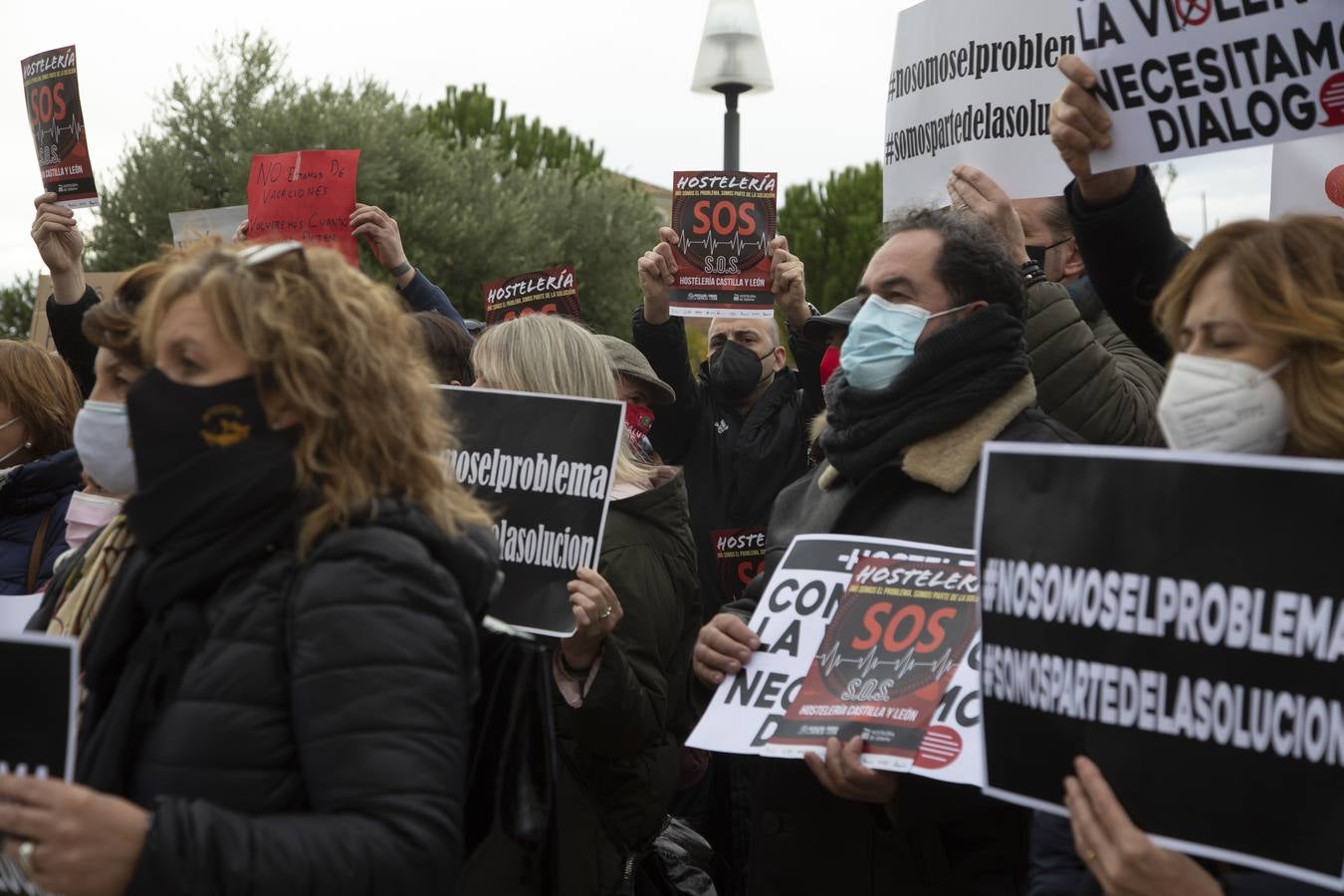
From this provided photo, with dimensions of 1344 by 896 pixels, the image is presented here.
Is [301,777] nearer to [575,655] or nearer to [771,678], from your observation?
[771,678]

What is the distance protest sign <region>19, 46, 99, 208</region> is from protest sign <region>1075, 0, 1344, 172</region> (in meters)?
4.07

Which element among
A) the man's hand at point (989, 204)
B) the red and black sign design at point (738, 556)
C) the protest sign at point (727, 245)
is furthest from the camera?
the protest sign at point (727, 245)

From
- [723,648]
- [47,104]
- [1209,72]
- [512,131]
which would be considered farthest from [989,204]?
[512,131]

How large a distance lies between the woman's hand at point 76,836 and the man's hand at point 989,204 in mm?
2658

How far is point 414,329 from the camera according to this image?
253 centimetres

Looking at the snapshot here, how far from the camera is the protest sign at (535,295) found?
20.8 feet

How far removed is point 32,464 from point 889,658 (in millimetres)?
3183

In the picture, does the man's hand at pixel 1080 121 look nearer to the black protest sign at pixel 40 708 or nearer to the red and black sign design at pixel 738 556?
the black protest sign at pixel 40 708

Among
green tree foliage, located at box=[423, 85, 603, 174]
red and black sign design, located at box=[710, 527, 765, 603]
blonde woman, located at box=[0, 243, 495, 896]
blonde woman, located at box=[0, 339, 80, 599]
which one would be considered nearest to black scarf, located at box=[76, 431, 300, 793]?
blonde woman, located at box=[0, 243, 495, 896]

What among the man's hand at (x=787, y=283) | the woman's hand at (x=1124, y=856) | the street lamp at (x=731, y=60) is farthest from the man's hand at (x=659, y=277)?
the street lamp at (x=731, y=60)

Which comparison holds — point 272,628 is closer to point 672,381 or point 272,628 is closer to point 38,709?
point 38,709

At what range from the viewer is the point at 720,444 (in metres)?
5.82

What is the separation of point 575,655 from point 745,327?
2.89 meters

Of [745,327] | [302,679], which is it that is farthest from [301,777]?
[745,327]
